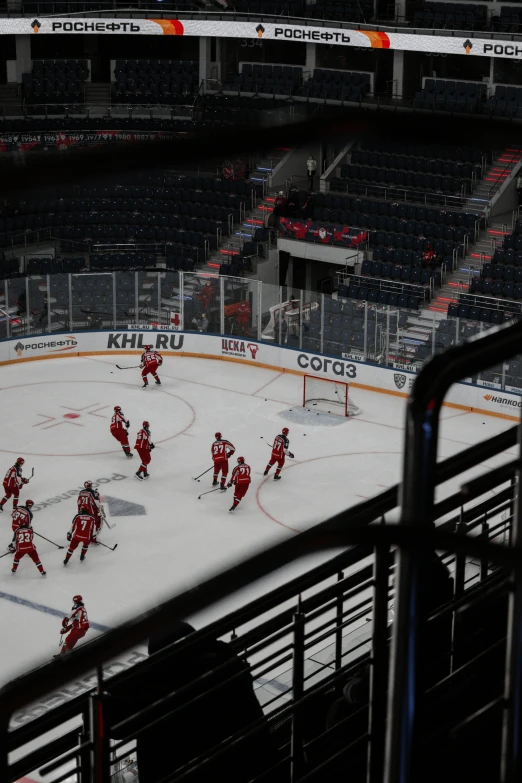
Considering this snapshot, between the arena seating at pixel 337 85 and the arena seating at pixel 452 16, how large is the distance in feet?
8.43

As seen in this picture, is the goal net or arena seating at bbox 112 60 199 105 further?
arena seating at bbox 112 60 199 105

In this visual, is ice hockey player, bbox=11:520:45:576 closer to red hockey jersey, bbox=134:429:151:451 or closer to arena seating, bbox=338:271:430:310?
red hockey jersey, bbox=134:429:151:451

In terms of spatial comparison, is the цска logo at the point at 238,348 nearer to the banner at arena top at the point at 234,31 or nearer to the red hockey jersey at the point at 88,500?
the banner at arena top at the point at 234,31

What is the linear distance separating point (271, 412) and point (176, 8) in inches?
656

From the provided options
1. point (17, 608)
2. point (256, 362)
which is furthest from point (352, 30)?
point (17, 608)

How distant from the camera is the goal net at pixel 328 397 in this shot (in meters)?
23.1

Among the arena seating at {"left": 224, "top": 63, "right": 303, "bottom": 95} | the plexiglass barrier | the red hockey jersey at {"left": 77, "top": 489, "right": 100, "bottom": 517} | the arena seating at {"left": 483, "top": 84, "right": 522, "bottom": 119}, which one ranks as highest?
the arena seating at {"left": 224, "top": 63, "right": 303, "bottom": 95}

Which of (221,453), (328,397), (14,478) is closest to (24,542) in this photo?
(14,478)

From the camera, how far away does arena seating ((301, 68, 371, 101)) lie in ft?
112

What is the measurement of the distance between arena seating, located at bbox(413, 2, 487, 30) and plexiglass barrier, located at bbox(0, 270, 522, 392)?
951cm

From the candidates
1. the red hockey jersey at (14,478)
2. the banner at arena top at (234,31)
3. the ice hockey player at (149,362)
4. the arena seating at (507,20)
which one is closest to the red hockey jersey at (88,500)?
the red hockey jersey at (14,478)

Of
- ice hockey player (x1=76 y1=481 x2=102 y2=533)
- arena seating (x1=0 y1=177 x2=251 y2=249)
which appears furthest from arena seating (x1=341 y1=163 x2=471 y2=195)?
ice hockey player (x1=76 y1=481 x2=102 y2=533)

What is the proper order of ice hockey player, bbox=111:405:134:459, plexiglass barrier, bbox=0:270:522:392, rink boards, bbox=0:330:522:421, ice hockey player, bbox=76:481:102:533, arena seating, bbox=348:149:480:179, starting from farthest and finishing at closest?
arena seating, bbox=348:149:480:179
rink boards, bbox=0:330:522:421
plexiglass barrier, bbox=0:270:522:392
ice hockey player, bbox=111:405:134:459
ice hockey player, bbox=76:481:102:533

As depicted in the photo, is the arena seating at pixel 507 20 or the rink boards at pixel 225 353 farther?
the arena seating at pixel 507 20
